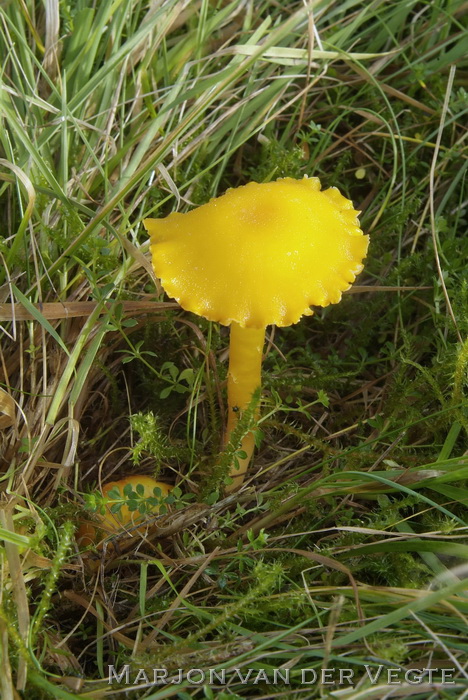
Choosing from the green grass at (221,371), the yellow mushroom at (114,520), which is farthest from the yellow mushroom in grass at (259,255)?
the yellow mushroom at (114,520)

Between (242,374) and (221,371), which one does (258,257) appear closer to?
(242,374)

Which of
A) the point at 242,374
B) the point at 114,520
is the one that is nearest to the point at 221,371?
the point at 242,374

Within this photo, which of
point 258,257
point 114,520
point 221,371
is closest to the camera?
point 258,257

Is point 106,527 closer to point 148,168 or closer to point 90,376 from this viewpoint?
point 90,376

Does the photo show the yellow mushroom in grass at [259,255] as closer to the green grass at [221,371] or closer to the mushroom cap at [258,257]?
the mushroom cap at [258,257]

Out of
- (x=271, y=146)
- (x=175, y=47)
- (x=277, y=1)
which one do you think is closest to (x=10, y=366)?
(x=271, y=146)

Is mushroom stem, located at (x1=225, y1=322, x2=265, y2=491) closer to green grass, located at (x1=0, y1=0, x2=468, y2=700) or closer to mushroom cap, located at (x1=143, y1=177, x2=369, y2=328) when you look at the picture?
green grass, located at (x1=0, y1=0, x2=468, y2=700)

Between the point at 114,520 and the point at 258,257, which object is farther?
the point at 114,520
